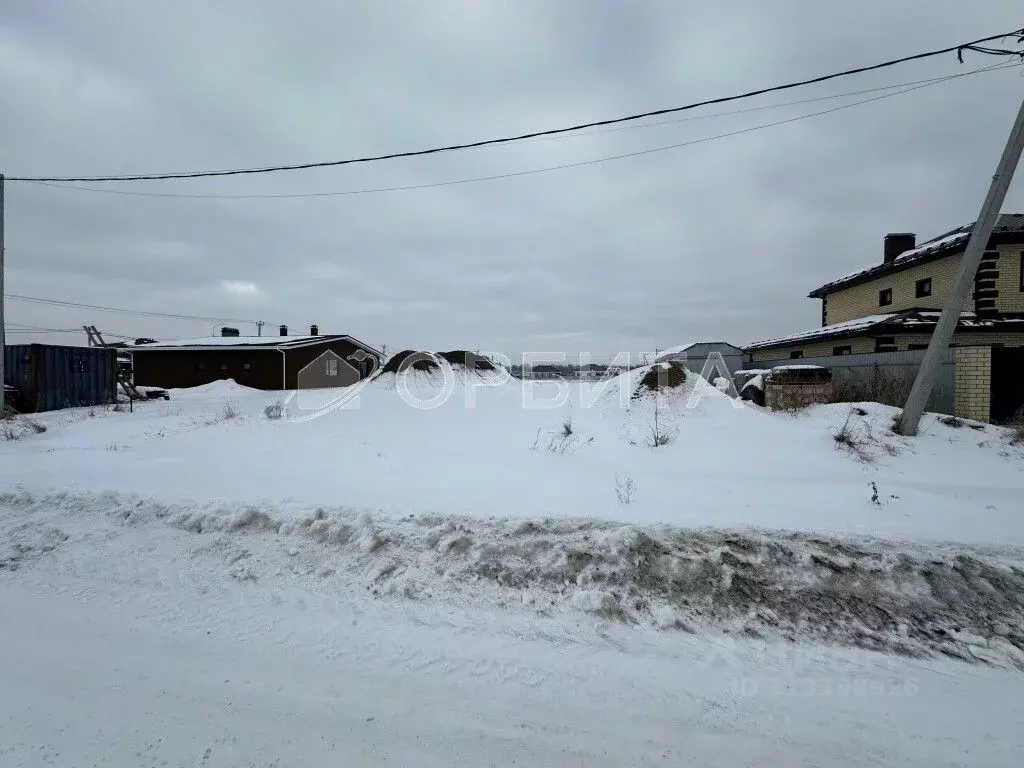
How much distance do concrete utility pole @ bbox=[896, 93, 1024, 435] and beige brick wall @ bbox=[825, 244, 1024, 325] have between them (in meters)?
7.21

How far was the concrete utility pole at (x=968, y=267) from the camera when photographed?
7.40 m

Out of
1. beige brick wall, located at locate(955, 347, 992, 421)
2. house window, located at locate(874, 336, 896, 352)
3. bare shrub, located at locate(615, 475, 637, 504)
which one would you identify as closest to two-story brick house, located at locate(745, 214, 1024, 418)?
house window, located at locate(874, 336, 896, 352)

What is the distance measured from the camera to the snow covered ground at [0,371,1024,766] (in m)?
2.29

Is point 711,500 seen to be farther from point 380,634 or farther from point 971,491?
point 380,634

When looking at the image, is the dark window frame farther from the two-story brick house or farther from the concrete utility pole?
the concrete utility pole

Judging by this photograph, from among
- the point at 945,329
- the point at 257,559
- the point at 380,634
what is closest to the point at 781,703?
the point at 380,634

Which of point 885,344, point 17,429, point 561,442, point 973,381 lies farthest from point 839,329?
point 17,429

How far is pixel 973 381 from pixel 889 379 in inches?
82.6

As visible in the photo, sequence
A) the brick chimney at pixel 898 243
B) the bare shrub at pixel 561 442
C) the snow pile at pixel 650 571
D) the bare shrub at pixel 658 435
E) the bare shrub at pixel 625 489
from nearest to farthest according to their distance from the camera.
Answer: the snow pile at pixel 650 571, the bare shrub at pixel 625 489, the bare shrub at pixel 561 442, the bare shrub at pixel 658 435, the brick chimney at pixel 898 243

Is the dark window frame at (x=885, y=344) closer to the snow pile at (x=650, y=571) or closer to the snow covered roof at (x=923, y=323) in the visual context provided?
the snow covered roof at (x=923, y=323)

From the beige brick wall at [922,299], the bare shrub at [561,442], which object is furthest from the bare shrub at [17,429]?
the beige brick wall at [922,299]

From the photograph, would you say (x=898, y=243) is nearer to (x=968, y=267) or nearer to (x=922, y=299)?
(x=922, y=299)

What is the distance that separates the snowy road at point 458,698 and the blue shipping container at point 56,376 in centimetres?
1712

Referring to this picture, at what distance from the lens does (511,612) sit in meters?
3.38
